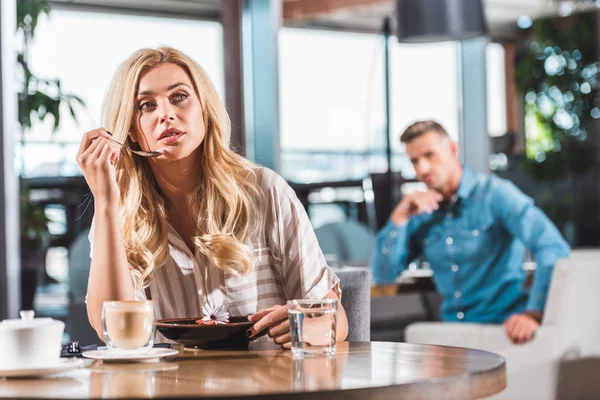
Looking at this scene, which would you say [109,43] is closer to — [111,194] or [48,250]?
[48,250]

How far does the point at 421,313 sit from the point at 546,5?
7.20 m

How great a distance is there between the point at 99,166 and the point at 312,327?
1.61 ft

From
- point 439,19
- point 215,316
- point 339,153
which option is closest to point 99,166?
point 215,316

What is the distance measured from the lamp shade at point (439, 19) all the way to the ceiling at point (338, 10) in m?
1.40

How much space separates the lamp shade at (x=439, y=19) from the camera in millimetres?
4602

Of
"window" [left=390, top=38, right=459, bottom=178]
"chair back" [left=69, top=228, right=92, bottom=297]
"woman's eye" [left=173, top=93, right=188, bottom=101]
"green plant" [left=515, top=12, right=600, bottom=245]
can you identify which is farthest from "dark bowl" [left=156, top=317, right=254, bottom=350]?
"green plant" [left=515, top=12, right=600, bottom=245]

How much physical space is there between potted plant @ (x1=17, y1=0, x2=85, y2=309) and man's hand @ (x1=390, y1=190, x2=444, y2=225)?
163cm

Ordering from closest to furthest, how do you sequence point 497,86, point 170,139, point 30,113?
point 170,139
point 30,113
point 497,86

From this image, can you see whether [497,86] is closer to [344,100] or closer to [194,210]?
[344,100]

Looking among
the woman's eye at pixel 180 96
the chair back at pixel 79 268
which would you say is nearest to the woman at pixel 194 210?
the woman's eye at pixel 180 96

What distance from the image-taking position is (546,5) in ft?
34.8

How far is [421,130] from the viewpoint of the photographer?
3900 millimetres

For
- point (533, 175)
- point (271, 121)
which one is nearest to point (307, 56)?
point (533, 175)

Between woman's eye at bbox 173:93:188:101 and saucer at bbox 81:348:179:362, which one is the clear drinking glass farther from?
woman's eye at bbox 173:93:188:101
